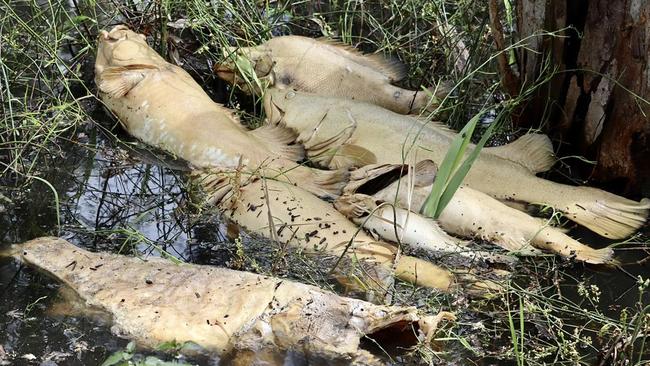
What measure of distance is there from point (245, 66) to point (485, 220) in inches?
76.0

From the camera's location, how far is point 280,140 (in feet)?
17.8

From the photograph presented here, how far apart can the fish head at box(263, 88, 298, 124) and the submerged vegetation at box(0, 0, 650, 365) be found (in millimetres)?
121

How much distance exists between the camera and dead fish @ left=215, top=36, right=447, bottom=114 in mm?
5699

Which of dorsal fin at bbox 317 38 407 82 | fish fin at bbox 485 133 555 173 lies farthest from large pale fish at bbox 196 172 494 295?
dorsal fin at bbox 317 38 407 82

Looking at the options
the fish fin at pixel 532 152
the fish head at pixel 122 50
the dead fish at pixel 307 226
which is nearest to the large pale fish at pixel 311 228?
the dead fish at pixel 307 226

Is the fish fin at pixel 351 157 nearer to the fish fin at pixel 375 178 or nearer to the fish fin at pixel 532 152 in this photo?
the fish fin at pixel 375 178

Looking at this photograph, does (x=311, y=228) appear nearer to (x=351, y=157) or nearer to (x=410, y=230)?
(x=410, y=230)

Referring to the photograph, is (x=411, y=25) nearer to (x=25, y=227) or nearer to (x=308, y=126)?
(x=308, y=126)

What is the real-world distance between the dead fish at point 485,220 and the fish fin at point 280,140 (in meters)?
0.63

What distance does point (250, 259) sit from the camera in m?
4.21

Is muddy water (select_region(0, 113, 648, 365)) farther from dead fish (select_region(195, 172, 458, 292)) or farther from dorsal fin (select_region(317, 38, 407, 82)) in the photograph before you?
dorsal fin (select_region(317, 38, 407, 82))

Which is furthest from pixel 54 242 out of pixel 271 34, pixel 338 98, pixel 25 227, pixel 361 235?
pixel 271 34

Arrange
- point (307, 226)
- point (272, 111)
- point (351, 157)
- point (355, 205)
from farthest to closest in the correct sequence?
point (272, 111), point (351, 157), point (355, 205), point (307, 226)

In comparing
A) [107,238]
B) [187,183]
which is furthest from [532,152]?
[107,238]
